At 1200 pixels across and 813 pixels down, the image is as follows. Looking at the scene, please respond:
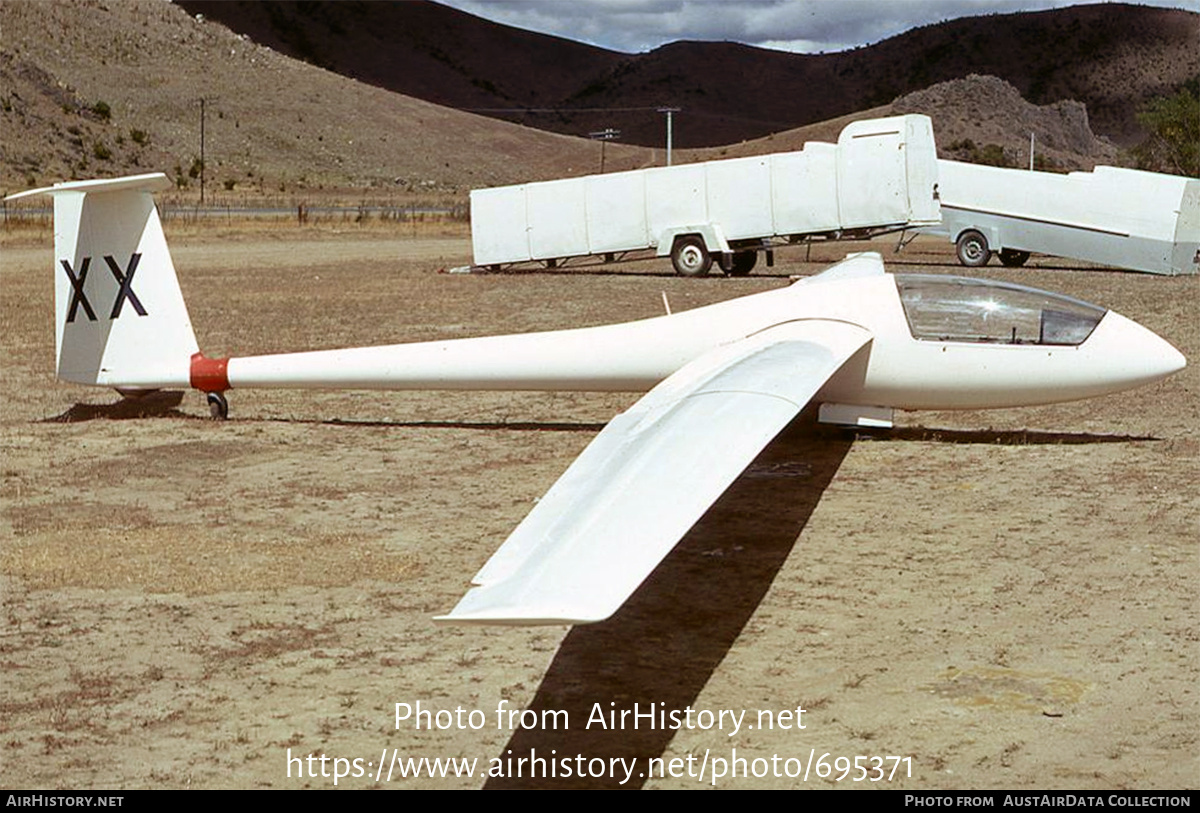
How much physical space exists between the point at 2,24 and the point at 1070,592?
451ft

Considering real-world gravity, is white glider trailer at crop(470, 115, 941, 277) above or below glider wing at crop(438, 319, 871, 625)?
above

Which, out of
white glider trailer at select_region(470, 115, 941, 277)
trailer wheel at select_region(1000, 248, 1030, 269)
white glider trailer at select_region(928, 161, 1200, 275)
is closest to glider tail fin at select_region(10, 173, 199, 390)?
white glider trailer at select_region(470, 115, 941, 277)

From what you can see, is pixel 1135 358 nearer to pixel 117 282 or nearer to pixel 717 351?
pixel 717 351

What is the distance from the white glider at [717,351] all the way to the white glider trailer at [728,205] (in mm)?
17095

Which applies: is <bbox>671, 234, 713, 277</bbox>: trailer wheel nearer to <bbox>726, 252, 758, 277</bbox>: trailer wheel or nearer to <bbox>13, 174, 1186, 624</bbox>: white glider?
<bbox>726, 252, 758, 277</bbox>: trailer wheel

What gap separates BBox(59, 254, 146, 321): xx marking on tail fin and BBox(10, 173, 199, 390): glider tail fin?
0.01m

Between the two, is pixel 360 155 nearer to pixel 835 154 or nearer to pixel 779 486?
pixel 835 154

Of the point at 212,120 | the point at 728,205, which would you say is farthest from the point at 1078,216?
the point at 212,120

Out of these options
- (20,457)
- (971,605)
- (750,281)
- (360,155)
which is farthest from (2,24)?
(971,605)

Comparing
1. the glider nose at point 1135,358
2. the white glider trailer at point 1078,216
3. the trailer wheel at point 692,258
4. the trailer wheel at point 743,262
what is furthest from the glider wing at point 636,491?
the white glider trailer at point 1078,216

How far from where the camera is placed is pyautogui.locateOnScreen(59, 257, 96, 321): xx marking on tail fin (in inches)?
610

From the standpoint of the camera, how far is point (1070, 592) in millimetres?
9891

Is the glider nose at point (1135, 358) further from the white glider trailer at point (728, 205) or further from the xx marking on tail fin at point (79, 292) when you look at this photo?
the white glider trailer at point (728, 205)
